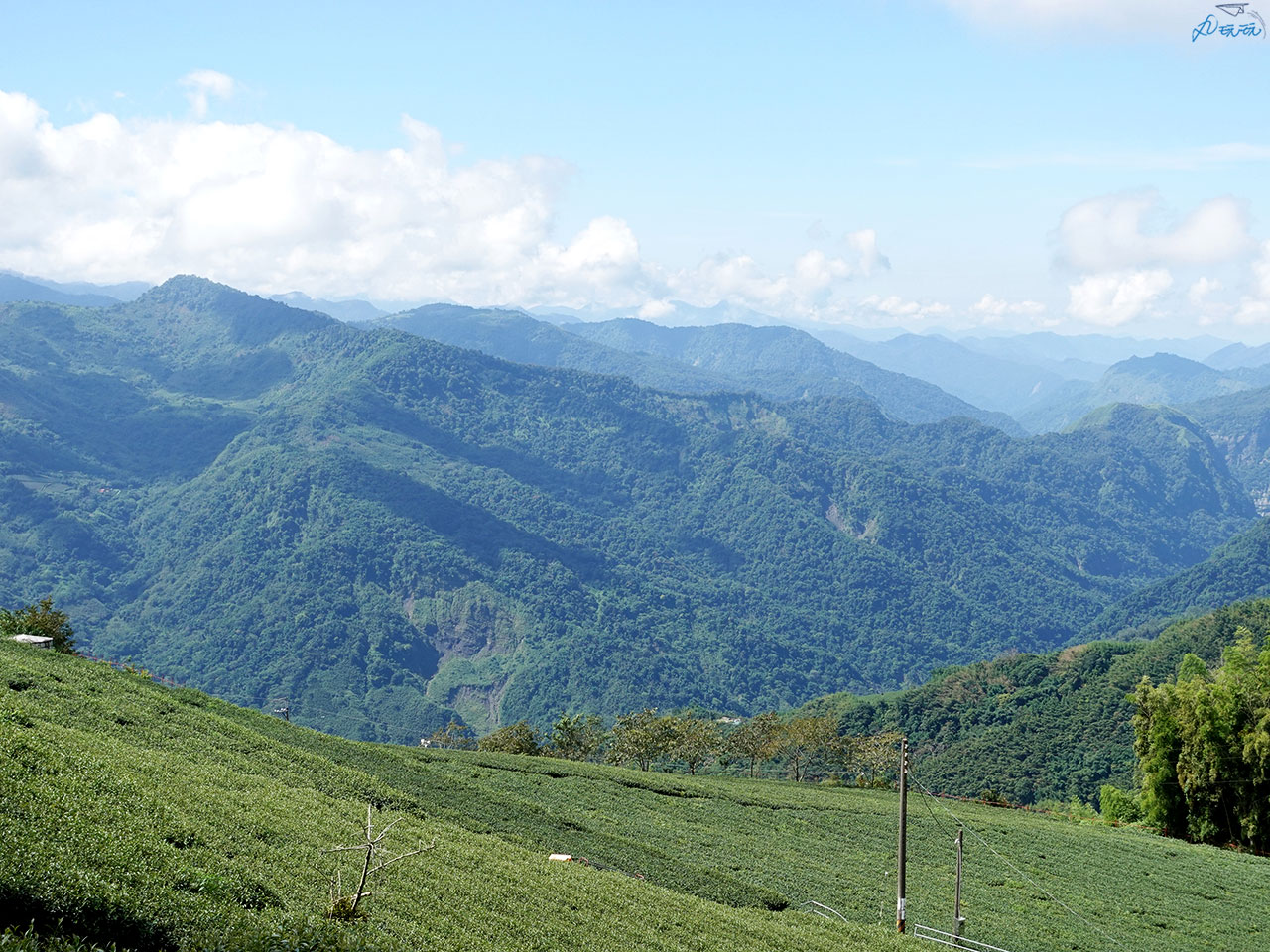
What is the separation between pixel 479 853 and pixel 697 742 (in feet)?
215

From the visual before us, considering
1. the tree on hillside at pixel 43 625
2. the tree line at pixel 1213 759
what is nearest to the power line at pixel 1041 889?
the tree line at pixel 1213 759

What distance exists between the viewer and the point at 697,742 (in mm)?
96125

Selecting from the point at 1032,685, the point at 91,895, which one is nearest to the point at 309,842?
the point at 91,895

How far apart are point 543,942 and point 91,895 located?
38.4 ft

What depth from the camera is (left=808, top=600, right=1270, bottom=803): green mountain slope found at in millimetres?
140875

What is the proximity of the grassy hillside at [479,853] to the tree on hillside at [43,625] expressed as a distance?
1604 cm

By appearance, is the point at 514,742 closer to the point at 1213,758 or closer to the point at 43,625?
the point at 43,625

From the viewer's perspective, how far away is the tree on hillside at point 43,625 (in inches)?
2263

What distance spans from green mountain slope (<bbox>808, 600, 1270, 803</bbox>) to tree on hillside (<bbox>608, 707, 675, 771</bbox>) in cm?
6594

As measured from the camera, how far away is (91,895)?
1841 cm

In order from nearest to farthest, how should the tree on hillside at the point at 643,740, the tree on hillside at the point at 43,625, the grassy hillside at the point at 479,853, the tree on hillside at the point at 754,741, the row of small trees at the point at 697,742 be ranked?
1. the grassy hillside at the point at 479,853
2. the tree on hillside at the point at 43,625
3. the tree on hillside at the point at 643,740
4. the row of small trees at the point at 697,742
5. the tree on hillside at the point at 754,741

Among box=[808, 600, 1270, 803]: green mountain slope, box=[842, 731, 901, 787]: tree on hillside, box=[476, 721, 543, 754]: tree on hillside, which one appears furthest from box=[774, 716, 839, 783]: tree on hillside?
box=[808, 600, 1270, 803]: green mountain slope

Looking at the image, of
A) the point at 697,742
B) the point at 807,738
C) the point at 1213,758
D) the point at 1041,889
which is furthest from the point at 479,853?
the point at 807,738

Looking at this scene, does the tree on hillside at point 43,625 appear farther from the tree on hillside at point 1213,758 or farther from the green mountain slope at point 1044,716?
the green mountain slope at point 1044,716
